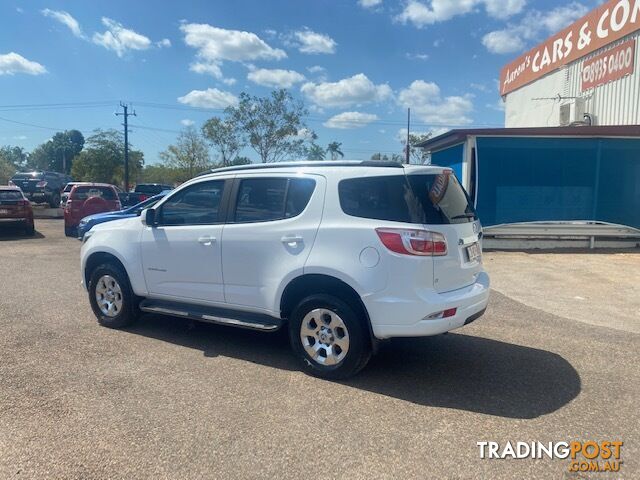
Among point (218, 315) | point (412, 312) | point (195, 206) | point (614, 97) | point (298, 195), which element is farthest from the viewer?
point (614, 97)

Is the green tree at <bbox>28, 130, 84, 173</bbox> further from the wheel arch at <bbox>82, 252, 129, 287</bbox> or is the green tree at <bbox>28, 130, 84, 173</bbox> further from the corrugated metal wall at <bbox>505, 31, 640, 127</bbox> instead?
the wheel arch at <bbox>82, 252, 129, 287</bbox>

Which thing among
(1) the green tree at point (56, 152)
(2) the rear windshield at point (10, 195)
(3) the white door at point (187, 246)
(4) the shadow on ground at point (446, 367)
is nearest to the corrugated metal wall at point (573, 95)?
(4) the shadow on ground at point (446, 367)

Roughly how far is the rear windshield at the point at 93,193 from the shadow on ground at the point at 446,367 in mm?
11590

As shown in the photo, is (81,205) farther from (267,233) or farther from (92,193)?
(267,233)

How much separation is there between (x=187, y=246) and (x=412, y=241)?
2.45 meters

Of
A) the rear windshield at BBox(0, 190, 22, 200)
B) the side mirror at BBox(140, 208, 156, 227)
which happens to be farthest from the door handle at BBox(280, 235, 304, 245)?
the rear windshield at BBox(0, 190, 22, 200)

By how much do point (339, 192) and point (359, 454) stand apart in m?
2.13

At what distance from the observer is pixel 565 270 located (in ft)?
33.5

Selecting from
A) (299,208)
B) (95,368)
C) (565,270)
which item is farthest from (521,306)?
(95,368)

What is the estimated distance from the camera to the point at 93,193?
16156mm

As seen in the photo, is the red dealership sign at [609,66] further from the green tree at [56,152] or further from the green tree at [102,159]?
the green tree at [56,152]

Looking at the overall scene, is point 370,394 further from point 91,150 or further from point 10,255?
point 91,150

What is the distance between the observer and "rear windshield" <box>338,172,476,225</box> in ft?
13.0

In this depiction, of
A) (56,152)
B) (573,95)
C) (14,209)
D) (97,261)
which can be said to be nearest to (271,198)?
(97,261)
